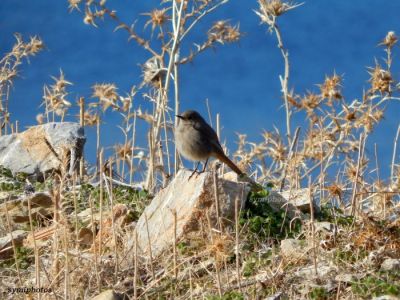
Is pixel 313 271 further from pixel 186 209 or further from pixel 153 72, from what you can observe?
pixel 153 72

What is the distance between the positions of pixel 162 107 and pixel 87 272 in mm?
4075

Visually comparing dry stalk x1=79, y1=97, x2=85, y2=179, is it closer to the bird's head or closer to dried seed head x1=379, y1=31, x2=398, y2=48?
the bird's head

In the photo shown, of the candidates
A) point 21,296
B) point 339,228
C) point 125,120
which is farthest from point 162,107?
point 21,296

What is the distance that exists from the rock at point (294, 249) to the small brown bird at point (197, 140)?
7.60 feet

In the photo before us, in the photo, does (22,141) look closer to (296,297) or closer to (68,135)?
(68,135)

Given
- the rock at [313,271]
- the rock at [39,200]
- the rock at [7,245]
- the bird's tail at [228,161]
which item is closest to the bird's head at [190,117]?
the bird's tail at [228,161]

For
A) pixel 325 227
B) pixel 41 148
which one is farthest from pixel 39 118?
pixel 325 227

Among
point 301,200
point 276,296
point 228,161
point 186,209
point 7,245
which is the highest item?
point 228,161

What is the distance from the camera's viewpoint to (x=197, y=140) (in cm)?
930

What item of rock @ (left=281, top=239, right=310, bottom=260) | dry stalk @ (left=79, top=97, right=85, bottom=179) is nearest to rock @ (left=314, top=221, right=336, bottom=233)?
rock @ (left=281, top=239, right=310, bottom=260)

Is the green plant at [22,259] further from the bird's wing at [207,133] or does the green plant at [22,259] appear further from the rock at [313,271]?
the rock at [313,271]

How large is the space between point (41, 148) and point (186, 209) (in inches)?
163

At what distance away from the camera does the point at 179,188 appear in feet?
26.3

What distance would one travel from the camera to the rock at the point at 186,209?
7.54 metres
